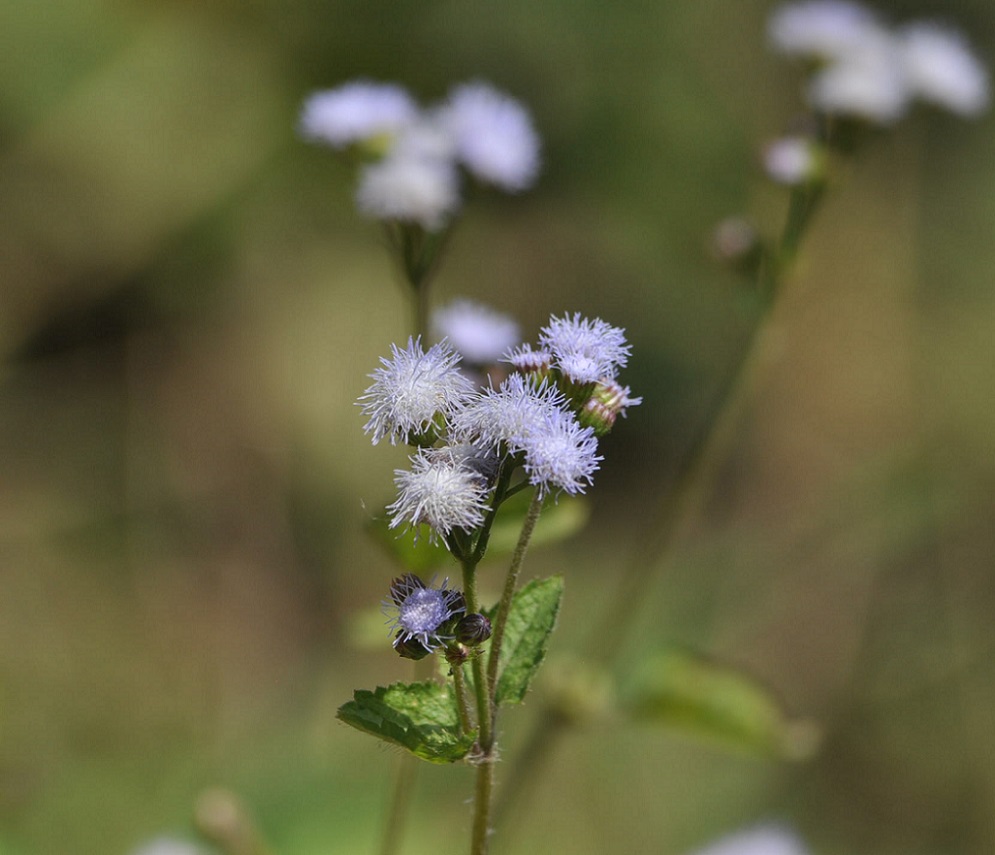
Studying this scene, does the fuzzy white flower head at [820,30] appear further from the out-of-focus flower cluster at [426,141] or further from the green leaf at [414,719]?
the green leaf at [414,719]

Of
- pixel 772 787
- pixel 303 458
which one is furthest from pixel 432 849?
pixel 303 458

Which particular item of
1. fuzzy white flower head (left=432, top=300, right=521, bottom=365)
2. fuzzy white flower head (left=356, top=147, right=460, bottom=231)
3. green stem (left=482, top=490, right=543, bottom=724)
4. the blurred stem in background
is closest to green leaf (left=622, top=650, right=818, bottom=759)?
the blurred stem in background

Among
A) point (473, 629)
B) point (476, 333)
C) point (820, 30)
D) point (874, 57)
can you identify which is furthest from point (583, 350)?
point (820, 30)

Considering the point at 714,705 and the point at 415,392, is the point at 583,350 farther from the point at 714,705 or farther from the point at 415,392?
the point at 714,705

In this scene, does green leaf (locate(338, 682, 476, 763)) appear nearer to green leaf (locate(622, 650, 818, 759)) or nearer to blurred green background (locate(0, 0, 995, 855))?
green leaf (locate(622, 650, 818, 759))

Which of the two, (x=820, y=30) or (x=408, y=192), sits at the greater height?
(x=820, y=30)
